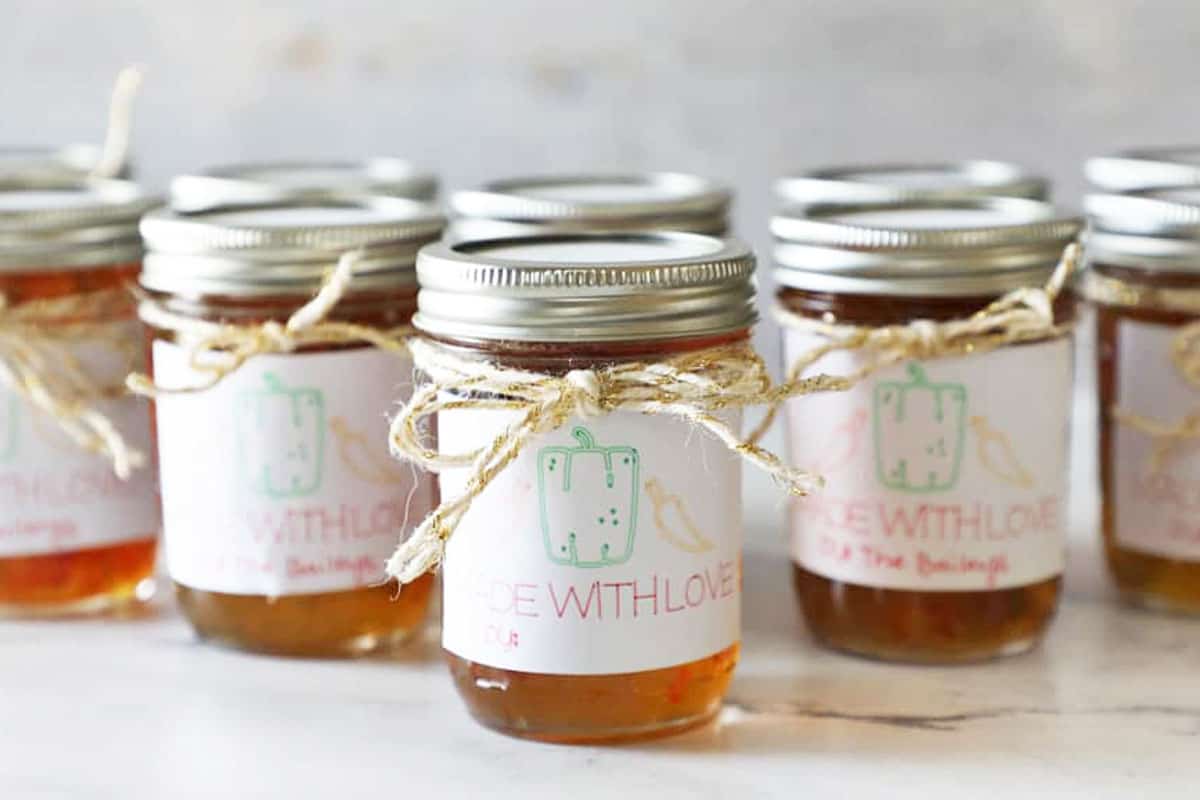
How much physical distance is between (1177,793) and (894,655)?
203mm

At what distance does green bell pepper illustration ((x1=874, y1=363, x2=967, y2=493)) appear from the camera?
0.90m

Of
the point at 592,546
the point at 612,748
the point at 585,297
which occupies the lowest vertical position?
the point at 612,748

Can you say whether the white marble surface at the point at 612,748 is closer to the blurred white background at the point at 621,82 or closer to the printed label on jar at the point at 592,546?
the printed label on jar at the point at 592,546

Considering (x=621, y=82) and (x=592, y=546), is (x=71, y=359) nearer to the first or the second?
(x=592, y=546)

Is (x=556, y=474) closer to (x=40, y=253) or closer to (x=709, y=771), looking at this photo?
(x=709, y=771)

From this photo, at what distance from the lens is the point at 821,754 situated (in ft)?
2.72

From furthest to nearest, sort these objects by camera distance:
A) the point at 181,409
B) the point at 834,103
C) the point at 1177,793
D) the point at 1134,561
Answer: the point at 834,103, the point at 1134,561, the point at 181,409, the point at 1177,793

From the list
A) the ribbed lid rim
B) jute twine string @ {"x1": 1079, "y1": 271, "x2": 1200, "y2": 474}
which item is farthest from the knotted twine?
jute twine string @ {"x1": 1079, "y1": 271, "x2": 1200, "y2": 474}

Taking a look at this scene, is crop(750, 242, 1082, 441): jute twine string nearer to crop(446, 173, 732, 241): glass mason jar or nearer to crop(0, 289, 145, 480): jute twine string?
crop(446, 173, 732, 241): glass mason jar

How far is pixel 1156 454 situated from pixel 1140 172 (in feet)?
0.64

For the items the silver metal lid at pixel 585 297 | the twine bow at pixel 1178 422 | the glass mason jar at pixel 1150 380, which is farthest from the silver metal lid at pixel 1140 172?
the silver metal lid at pixel 585 297

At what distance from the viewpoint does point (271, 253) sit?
2.98ft

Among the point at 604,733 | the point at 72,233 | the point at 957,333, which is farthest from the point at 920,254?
the point at 72,233

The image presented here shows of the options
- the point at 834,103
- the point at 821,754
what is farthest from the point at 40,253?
the point at 834,103
